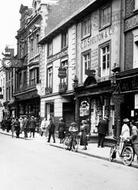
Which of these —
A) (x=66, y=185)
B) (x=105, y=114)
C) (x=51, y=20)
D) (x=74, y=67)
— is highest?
(x=51, y=20)

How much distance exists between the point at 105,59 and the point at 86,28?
168 inches

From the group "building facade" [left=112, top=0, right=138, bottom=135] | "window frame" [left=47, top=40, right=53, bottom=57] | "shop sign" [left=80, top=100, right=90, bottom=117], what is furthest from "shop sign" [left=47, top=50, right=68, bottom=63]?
"building facade" [left=112, top=0, right=138, bottom=135]

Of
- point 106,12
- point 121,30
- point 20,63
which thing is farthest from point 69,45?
point 20,63

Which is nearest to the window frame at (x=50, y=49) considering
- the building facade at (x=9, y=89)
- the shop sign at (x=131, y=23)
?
the shop sign at (x=131, y=23)

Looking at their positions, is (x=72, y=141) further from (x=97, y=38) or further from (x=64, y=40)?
(x=64, y=40)

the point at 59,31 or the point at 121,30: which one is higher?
the point at 59,31

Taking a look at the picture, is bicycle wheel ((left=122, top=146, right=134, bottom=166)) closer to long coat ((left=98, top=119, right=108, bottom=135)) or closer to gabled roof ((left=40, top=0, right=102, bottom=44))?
long coat ((left=98, top=119, right=108, bottom=135))

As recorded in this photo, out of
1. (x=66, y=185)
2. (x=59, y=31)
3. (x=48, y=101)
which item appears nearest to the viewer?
(x=66, y=185)

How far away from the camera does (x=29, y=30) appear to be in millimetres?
44094

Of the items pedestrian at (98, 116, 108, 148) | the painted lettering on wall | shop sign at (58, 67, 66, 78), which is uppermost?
the painted lettering on wall

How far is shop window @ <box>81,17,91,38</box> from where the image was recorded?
27.2 metres

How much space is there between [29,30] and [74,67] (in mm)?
16388

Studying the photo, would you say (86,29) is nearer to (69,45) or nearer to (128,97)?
(69,45)

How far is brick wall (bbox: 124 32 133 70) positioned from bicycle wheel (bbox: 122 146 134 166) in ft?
24.1
